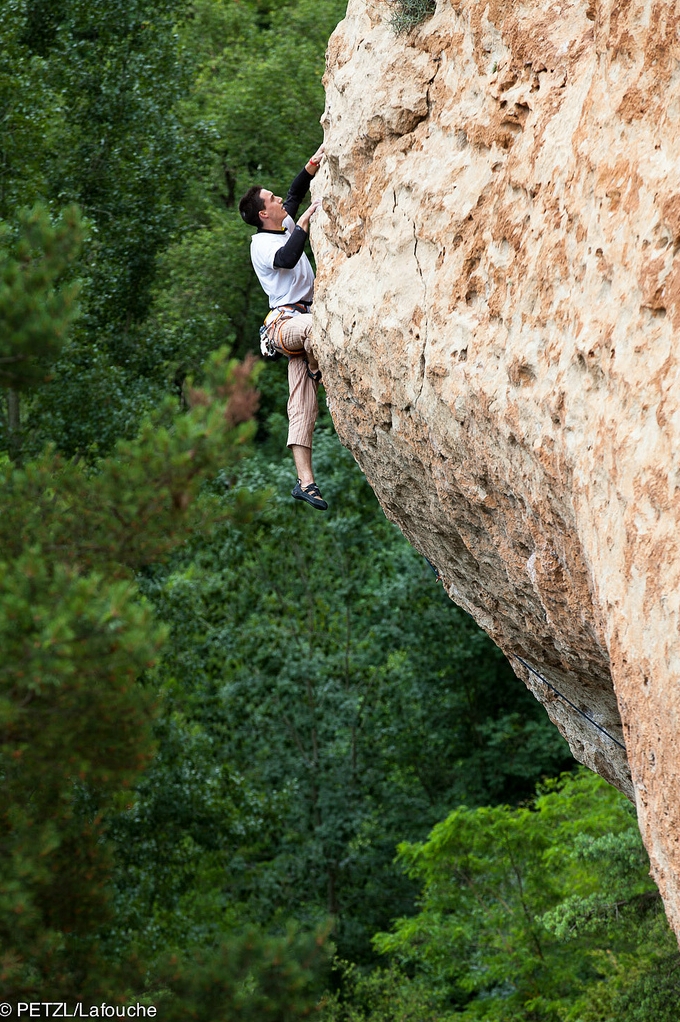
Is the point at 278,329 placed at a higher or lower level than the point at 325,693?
higher

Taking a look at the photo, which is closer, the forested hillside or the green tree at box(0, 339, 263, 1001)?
the green tree at box(0, 339, 263, 1001)

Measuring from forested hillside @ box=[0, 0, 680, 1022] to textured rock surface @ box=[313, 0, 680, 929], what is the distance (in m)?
0.92

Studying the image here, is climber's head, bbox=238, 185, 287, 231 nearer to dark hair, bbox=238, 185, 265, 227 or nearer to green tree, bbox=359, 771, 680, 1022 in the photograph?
dark hair, bbox=238, 185, 265, 227

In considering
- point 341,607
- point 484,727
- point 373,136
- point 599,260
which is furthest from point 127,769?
point 484,727

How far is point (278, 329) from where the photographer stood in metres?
7.25

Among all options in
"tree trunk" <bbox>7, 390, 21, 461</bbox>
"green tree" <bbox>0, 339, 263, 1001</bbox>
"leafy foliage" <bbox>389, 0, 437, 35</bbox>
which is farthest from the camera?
"tree trunk" <bbox>7, 390, 21, 461</bbox>

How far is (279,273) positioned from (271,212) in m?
0.39

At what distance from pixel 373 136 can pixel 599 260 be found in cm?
225

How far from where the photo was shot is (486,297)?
5.11 metres

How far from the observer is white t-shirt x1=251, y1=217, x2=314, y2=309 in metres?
7.10

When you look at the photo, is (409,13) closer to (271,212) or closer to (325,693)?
(271,212)

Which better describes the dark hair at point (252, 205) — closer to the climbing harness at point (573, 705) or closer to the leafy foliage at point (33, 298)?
the leafy foliage at point (33, 298)

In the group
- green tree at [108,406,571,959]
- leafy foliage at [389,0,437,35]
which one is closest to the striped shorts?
leafy foliage at [389,0,437,35]

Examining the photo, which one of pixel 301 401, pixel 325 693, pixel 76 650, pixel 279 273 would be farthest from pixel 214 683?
pixel 76 650
